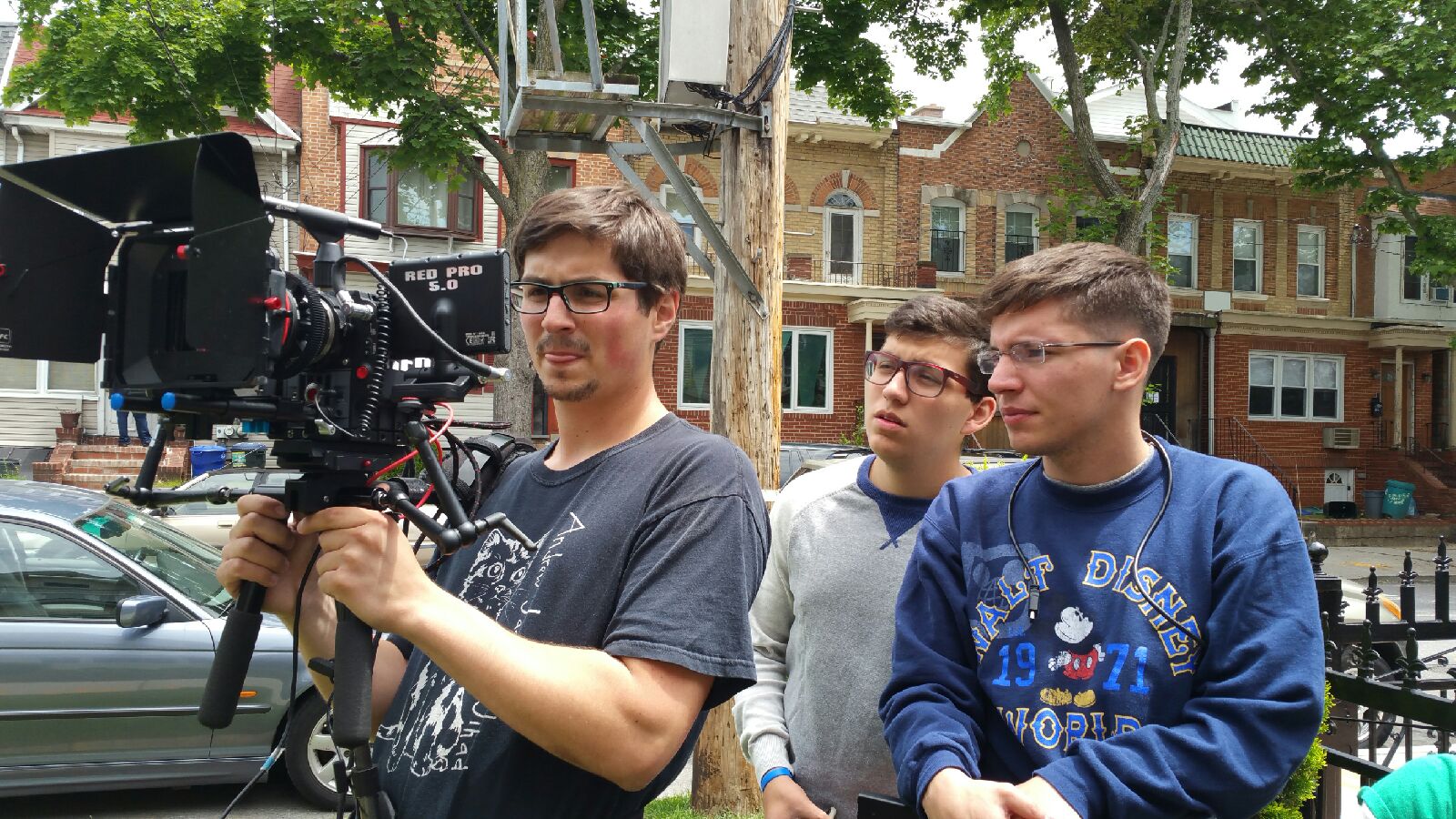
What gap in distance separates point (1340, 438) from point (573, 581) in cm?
2581

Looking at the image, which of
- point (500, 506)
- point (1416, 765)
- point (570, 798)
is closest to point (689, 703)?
point (570, 798)

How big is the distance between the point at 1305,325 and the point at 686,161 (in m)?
14.7

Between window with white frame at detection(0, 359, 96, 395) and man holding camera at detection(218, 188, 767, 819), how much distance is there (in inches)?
794

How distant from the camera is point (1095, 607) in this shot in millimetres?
1746

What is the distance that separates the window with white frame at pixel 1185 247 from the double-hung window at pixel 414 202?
49.5ft

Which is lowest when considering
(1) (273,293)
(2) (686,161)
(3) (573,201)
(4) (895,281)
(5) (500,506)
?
(5) (500,506)

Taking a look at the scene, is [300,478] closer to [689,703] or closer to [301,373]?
[301,373]

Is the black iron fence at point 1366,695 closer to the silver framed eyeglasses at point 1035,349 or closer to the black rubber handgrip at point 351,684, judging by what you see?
the silver framed eyeglasses at point 1035,349

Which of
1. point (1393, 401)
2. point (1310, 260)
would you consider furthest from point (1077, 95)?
point (1393, 401)

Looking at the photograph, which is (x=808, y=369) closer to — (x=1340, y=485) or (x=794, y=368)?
(x=794, y=368)

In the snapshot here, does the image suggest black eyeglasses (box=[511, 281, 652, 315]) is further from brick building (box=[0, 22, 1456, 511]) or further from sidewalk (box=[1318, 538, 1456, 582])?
brick building (box=[0, 22, 1456, 511])

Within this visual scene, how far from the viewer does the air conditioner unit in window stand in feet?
76.2

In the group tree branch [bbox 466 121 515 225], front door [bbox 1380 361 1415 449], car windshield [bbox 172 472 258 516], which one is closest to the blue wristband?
car windshield [bbox 172 472 258 516]

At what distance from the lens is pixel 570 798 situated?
5.10 feet
